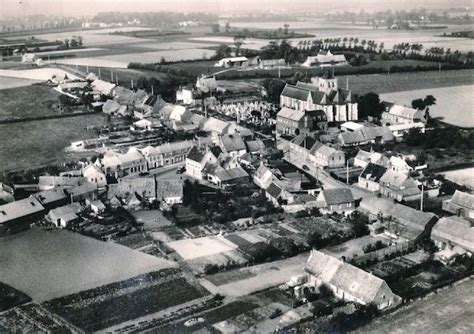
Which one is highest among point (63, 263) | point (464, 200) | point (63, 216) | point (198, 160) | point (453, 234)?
point (198, 160)

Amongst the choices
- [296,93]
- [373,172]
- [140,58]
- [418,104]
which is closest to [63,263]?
[373,172]

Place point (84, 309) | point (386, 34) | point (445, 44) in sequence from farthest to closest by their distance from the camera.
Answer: point (386, 34) → point (445, 44) → point (84, 309)

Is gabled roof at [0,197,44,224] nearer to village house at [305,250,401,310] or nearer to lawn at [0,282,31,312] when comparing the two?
A: lawn at [0,282,31,312]

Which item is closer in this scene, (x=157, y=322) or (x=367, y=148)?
(x=157, y=322)

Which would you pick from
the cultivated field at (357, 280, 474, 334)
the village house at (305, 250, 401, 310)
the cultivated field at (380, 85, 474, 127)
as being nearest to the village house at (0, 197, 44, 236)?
the village house at (305, 250, 401, 310)

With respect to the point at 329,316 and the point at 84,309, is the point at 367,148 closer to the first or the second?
the point at 329,316

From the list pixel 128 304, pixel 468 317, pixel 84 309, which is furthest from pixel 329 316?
pixel 84 309

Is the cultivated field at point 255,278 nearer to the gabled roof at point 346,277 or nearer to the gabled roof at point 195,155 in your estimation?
the gabled roof at point 346,277

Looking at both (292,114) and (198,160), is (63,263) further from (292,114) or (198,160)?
(292,114)
